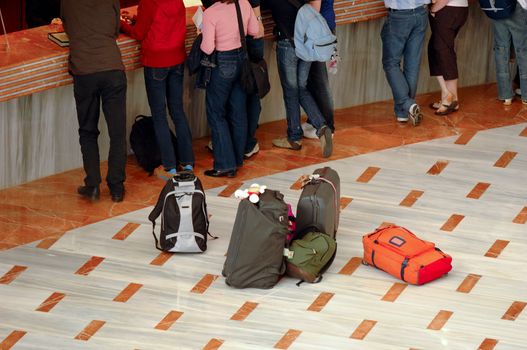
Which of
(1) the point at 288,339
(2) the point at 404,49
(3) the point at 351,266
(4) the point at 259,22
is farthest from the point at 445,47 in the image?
(1) the point at 288,339

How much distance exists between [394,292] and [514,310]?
2.34 feet

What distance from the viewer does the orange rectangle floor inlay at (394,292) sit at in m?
8.31

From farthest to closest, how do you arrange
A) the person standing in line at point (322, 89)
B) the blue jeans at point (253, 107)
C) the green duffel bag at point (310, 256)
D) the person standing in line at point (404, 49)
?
the person standing in line at point (404, 49) → the person standing in line at point (322, 89) → the blue jeans at point (253, 107) → the green duffel bag at point (310, 256)

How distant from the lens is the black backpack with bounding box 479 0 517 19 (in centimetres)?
1070

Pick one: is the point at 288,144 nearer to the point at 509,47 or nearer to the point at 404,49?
the point at 404,49

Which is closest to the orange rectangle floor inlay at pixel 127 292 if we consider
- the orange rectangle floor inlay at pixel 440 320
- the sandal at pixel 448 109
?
the orange rectangle floor inlay at pixel 440 320

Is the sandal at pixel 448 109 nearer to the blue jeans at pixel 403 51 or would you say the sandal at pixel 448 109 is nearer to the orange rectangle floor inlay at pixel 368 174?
the blue jeans at pixel 403 51

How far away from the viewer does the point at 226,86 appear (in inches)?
383

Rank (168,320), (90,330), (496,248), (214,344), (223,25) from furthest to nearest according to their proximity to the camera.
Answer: (223,25), (496,248), (168,320), (90,330), (214,344)

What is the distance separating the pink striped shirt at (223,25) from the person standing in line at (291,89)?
1.49 feet

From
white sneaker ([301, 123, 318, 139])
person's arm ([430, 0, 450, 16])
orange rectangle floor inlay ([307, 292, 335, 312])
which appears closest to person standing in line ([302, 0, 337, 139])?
white sneaker ([301, 123, 318, 139])

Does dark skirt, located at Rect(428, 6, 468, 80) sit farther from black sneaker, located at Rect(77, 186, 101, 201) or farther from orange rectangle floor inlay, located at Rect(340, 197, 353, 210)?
black sneaker, located at Rect(77, 186, 101, 201)

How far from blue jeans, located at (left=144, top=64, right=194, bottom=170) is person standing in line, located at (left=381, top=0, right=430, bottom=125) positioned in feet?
5.85

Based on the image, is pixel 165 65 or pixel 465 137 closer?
pixel 165 65
